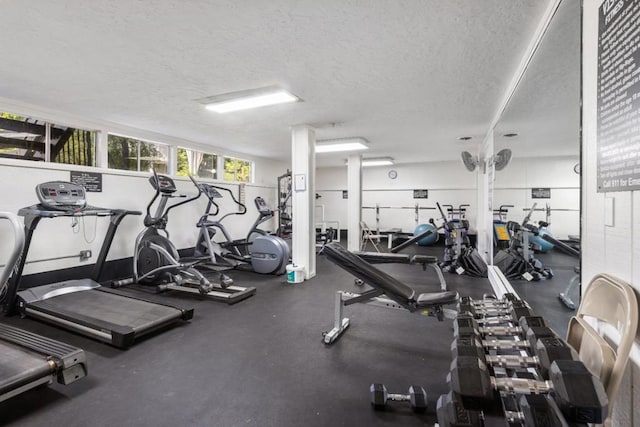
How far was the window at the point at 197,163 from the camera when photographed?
19.5ft

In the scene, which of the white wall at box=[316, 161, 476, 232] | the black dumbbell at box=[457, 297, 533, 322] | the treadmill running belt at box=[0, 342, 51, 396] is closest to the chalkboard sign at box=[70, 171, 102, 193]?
the treadmill running belt at box=[0, 342, 51, 396]

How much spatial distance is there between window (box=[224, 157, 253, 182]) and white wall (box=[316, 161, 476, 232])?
9.94 ft

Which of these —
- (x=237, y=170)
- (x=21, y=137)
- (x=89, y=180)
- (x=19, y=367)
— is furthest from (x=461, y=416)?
(x=237, y=170)

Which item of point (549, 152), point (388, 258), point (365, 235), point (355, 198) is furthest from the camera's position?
point (365, 235)

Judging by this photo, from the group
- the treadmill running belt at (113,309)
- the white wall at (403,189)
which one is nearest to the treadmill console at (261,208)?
the treadmill running belt at (113,309)

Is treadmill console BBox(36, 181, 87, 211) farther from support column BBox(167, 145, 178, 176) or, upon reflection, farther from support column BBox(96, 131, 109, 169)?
support column BBox(167, 145, 178, 176)

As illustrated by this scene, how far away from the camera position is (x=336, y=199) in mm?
10000

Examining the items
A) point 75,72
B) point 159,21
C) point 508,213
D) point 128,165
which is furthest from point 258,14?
point 508,213

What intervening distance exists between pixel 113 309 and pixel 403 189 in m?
7.97

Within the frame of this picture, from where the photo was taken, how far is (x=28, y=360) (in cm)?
196

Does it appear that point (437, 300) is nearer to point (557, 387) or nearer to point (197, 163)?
point (557, 387)

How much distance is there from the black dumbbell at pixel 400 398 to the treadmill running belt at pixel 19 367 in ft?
6.88

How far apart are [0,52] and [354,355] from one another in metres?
3.79

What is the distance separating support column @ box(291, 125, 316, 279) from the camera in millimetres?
4590
